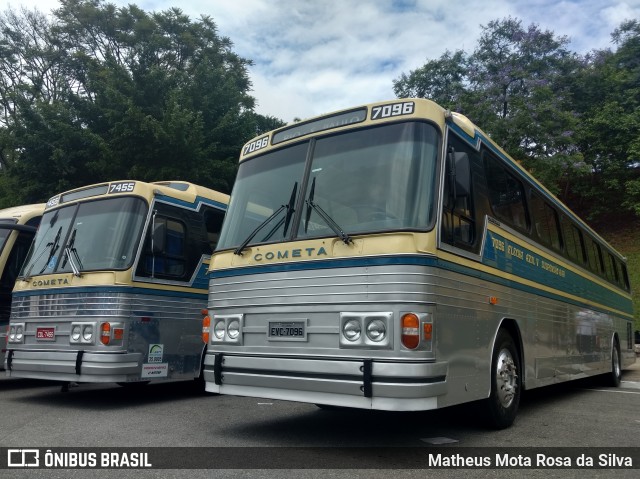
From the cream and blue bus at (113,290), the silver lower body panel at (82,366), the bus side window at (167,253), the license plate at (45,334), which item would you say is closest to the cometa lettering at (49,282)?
the cream and blue bus at (113,290)

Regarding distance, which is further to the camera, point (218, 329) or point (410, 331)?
point (218, 329)

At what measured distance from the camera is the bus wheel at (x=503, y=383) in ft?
19.7

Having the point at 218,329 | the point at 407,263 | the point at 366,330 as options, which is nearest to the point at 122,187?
the point at 218,329

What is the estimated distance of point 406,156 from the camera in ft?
17.4

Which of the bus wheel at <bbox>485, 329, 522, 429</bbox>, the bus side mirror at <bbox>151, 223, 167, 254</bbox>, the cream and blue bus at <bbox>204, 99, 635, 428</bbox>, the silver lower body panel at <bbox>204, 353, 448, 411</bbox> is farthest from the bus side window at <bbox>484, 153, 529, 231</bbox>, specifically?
the bus side mirror at <bbox>151, 223, 167, 254</bbox>

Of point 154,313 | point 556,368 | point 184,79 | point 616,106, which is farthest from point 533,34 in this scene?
point 154,313

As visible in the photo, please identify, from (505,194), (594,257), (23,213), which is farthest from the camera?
(594,257)

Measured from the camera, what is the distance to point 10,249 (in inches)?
407

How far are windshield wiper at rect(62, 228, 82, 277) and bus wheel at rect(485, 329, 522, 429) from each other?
549 centimetres

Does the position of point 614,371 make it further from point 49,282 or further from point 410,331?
point 49,282

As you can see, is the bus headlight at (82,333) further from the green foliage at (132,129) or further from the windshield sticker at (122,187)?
the green foliage at (132,129)

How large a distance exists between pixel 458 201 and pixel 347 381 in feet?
6.60

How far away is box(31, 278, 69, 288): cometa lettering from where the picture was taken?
807cm

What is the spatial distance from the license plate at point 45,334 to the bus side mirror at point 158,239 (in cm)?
175
